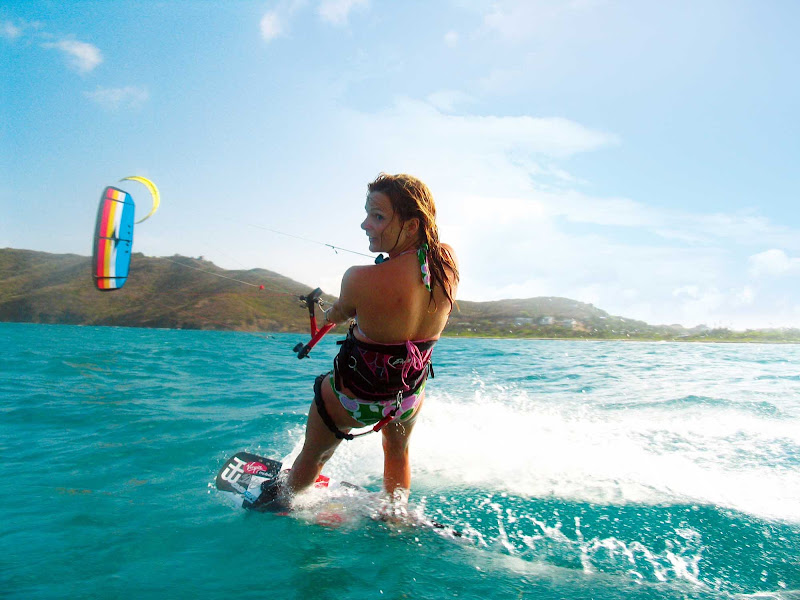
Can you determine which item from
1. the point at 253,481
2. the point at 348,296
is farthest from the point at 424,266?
the point at 253,481

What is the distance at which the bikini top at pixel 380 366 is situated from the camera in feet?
11.6

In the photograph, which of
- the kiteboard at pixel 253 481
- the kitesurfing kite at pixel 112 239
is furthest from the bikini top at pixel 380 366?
the kitesurfing kite at pixel 112 239

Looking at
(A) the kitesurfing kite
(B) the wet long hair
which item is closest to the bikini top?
(B) the wet long hair

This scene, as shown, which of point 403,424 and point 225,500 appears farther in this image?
point 225,500

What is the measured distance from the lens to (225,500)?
4750 mm

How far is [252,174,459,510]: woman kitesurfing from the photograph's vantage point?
3398mm

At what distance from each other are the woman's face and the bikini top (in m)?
0.75

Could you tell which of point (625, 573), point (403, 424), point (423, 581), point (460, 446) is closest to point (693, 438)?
point (460, 446)

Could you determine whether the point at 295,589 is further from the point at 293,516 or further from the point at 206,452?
the point at 206,452

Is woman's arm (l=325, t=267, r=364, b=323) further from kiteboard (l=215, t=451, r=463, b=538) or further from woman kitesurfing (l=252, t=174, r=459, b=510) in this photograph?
kiteboard (l=215, t=451, r=463, b=538)

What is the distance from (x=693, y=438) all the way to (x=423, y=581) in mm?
5487

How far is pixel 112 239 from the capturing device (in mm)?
5848

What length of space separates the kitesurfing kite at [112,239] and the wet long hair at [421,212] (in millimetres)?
3923

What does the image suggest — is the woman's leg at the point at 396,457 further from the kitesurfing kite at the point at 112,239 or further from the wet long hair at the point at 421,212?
the kitesurfing kite at the point at 112,239
